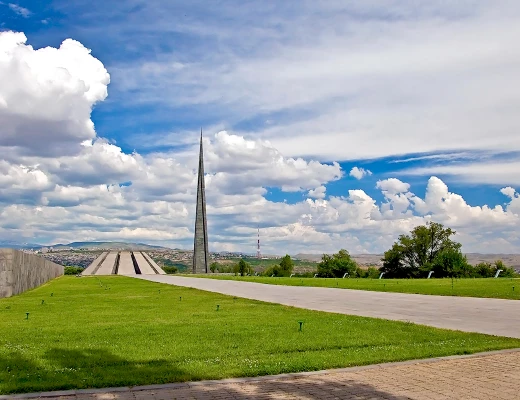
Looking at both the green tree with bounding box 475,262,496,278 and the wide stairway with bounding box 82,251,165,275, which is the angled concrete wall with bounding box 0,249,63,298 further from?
the green tree with bounding box 475,262,496,278

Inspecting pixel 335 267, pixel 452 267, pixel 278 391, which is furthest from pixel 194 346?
pixel 335 267

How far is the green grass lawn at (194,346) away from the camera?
7.75 metres

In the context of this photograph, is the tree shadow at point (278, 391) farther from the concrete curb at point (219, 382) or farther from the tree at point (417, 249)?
the tree at point (417, 249)

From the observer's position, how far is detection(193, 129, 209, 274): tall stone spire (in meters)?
97.4

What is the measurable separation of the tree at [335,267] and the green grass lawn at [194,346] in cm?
5365

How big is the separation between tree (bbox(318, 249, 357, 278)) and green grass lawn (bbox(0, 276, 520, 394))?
53649mm

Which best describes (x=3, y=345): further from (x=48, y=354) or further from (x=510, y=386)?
(x=510, y=386)

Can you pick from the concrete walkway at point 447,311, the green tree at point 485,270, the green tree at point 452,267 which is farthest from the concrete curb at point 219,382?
the green tree at point 485,270

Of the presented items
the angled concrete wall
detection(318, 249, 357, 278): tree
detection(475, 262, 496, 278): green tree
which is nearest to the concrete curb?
the angled concrete wall

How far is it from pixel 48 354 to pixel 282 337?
15.1ft

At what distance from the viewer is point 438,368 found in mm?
8227

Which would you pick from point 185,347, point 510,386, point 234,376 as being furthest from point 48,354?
point 510,386

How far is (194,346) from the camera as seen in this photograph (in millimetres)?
9914

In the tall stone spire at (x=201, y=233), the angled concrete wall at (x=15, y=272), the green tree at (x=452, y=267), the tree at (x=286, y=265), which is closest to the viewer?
the angled concrete wall at (x=15, y=272)
